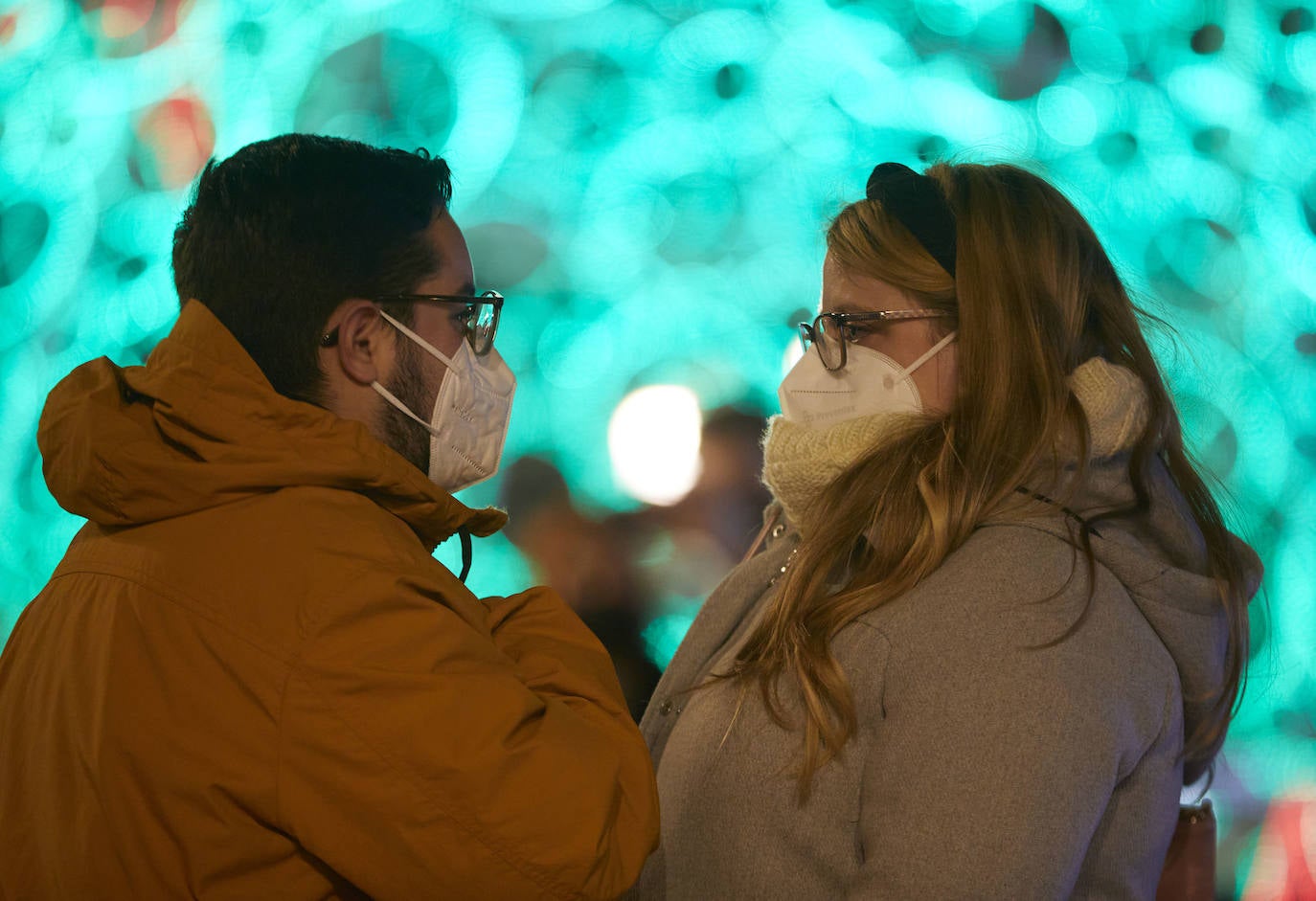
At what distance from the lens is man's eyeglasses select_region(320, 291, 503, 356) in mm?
1276

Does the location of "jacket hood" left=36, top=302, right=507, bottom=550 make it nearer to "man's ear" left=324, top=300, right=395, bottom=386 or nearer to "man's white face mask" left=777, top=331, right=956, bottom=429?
"man's ear" left=324, top=300, right=395, bottom=386

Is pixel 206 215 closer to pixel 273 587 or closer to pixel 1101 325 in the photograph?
pixel 273 587

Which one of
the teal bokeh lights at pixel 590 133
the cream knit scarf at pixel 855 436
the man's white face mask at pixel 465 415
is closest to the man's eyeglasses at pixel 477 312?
the man's white face mask at pixel 465 415

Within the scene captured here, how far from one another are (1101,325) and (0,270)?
2.09 meters

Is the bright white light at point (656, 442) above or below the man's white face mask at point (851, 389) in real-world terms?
below

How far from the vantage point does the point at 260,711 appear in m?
0.93

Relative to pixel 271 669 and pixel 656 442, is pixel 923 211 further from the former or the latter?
pixel 271 669

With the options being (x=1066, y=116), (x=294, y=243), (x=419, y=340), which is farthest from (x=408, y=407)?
(x=1066, y=116)

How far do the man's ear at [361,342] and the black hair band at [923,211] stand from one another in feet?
2.30

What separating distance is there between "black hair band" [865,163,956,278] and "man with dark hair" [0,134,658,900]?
27.8 inches

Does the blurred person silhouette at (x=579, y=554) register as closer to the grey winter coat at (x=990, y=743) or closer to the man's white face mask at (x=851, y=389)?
the man's white face mask at (x=851, y=389)

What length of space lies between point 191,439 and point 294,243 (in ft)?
0.88

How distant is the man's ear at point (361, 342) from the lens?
121 cm

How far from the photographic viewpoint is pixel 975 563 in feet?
4.04
